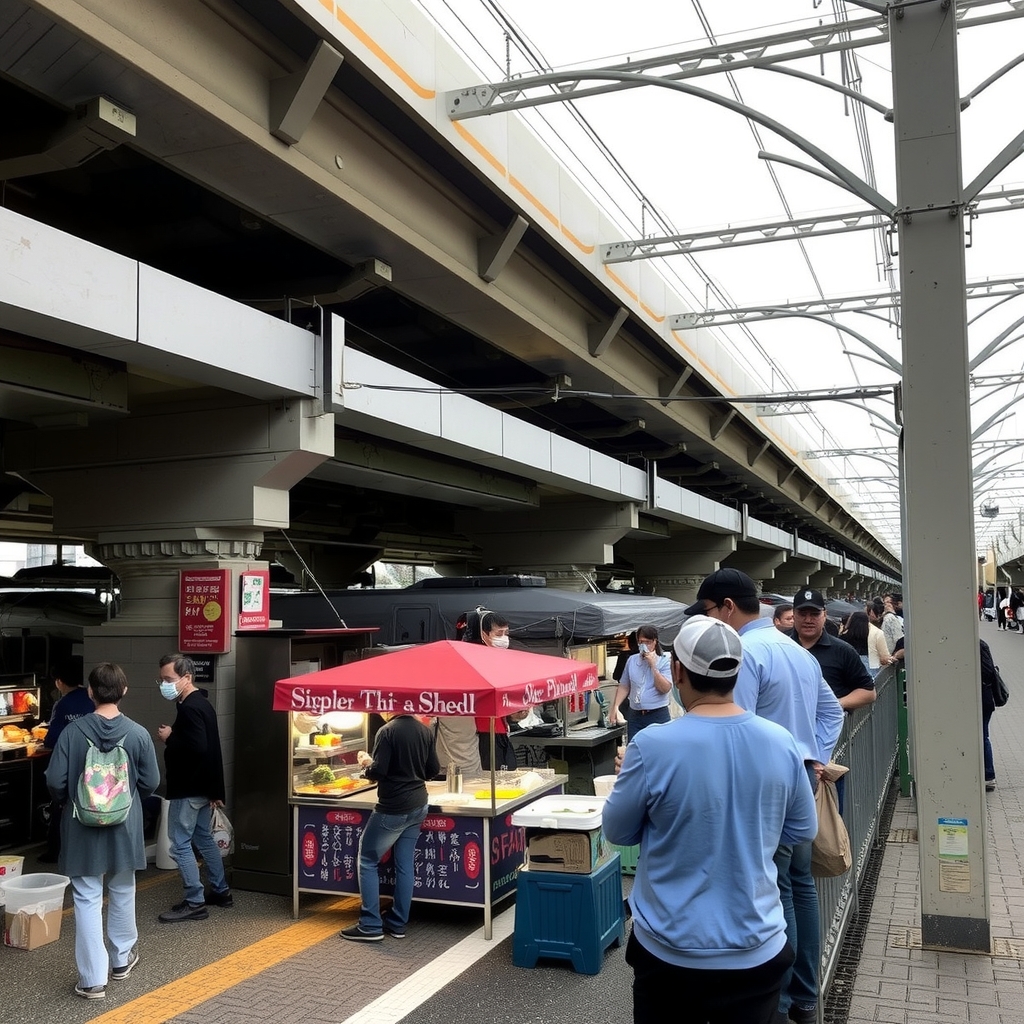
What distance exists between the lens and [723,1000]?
3047 mm

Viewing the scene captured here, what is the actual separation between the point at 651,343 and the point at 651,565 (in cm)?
1445

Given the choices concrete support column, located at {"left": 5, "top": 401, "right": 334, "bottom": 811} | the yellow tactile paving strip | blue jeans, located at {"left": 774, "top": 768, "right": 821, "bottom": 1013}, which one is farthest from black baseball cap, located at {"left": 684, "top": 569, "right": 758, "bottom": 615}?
concrete support column, located at {"left": 5, "top": 401, "right": 334, "bottom": 811}

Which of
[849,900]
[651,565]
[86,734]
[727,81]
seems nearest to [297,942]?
[86,734]

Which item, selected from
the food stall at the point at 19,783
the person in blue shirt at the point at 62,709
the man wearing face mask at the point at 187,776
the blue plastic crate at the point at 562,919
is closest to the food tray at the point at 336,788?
the man wearing face mask at the point at 187,776

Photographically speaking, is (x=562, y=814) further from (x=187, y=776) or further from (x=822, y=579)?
(x=822, y=579)

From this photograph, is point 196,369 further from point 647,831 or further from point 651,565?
point 651,565

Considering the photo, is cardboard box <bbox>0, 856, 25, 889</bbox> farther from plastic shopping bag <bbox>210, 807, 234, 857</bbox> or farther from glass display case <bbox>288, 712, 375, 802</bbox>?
glass display case <bbox>288, 712, 375, 802</bbox>

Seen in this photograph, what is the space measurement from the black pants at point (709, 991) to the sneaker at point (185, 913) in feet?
17.9

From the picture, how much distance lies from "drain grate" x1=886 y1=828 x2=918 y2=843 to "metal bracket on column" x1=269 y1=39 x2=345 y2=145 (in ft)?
26.5

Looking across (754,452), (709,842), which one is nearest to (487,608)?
(709,842)

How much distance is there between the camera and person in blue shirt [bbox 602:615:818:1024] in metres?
3.05

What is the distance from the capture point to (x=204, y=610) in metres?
9.80

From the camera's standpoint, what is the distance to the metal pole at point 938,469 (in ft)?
20.7

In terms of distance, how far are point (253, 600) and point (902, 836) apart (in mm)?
6652
